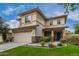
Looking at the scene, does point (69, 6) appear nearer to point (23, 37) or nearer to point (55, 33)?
point (55, 33)

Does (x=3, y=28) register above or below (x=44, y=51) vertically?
above

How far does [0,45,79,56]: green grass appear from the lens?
18.2 feet

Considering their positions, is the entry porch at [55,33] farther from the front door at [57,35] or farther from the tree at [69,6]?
the tree at [69,6]

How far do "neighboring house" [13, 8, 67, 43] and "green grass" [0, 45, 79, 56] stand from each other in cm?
28

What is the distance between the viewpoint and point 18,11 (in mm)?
5652

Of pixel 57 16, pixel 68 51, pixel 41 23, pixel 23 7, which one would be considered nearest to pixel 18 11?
pixel 23 7

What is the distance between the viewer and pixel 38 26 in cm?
573

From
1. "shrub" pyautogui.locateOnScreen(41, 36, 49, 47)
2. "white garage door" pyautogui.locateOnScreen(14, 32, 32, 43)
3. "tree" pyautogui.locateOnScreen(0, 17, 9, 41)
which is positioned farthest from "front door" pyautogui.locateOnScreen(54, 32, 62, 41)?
"tree" pyautogui.locateOnScreen(0, 17, 9, 41)

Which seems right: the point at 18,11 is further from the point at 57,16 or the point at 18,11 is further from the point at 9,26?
the point at 57,16

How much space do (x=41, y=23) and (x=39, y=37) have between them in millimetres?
385

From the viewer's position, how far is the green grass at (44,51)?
554 cm

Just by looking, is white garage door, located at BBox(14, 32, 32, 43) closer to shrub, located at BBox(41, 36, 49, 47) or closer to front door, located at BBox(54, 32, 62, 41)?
shrub, located at BBox(41, 36, 49, 47)

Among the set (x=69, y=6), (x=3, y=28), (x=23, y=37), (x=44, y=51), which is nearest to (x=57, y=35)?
(x=44, y=51)

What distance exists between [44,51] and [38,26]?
697mm
